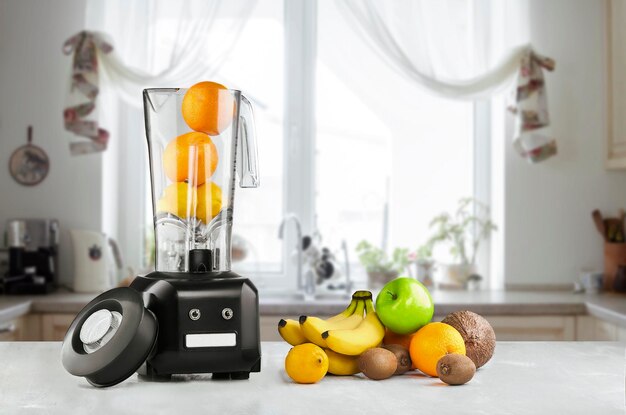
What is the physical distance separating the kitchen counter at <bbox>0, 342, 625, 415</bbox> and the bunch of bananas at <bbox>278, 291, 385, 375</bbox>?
0.03 meters

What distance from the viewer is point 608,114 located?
3672mm

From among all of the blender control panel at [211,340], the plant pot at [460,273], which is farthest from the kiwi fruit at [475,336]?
the plant pot at [460,273]

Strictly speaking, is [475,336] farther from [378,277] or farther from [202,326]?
[378,277]

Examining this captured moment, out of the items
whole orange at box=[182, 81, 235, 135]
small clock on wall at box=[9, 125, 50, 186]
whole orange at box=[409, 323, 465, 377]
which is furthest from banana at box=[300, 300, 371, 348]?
small clock on wall at box=[9, 125, 50, 186]

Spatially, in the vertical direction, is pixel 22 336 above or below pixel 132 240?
below

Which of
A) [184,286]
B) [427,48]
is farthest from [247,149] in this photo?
[427,48]

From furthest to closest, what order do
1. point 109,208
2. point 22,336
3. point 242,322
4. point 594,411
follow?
point 109,208 → point 22,336 → point 242,322 → point 594,411

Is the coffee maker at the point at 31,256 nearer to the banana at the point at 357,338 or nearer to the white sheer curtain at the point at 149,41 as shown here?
the white sheer curtain at the point at 149,41

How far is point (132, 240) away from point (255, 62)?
1021mm

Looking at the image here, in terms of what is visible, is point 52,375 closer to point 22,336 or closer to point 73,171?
point 22,336

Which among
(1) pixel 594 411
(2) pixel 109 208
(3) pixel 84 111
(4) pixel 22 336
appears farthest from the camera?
(2) pixel 109 208

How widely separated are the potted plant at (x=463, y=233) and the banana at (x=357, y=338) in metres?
2.51

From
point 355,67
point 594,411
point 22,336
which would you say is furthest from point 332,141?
point 594,411

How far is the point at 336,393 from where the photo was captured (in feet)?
4.07
